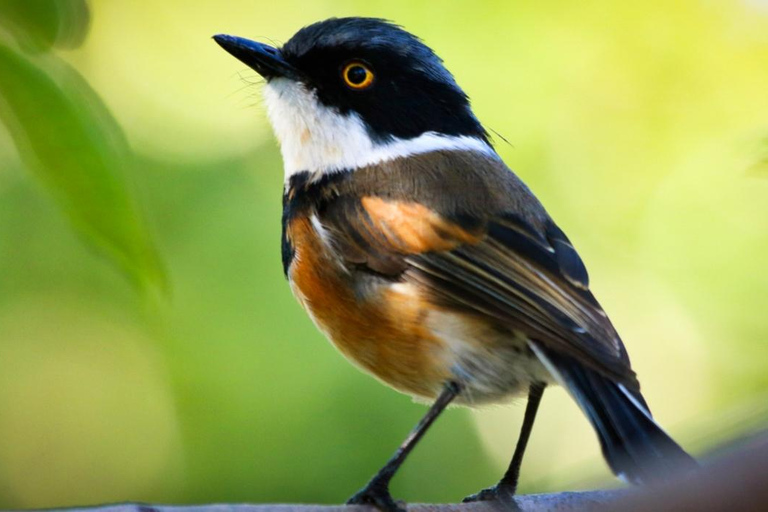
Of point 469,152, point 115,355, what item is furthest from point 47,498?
point 469,152

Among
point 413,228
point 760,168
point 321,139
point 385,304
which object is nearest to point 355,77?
point 321,139

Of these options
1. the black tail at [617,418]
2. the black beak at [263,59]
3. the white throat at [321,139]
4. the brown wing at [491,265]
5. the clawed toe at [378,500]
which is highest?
the black beak at [263,59]

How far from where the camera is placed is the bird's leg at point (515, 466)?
3.23m

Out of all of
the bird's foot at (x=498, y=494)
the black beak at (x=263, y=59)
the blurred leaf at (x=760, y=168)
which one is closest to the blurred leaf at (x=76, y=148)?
the blurred leaf at (x=760, y=168)

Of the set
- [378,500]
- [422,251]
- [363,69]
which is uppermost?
[363,69]

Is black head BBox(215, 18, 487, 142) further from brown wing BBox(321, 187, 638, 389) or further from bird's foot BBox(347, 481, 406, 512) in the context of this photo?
bird's foot BBox(347, 481, 406, 512)

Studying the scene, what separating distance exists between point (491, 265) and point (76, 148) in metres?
1.64

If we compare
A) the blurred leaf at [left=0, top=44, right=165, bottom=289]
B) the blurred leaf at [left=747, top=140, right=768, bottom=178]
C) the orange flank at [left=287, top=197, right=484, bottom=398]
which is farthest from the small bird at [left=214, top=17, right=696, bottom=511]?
the blurred leaf at [left=0, top=44, right=165, bottom=289]

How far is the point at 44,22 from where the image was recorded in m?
1.64

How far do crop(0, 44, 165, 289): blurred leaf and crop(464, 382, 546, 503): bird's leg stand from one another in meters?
1.87

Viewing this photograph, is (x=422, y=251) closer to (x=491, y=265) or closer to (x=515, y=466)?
(x=491, y=265)

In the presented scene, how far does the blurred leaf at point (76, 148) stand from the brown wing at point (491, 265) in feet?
4.61

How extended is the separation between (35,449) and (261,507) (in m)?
4.38

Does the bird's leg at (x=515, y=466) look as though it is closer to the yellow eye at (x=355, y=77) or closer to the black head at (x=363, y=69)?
the black head at (x=363, y=69)
